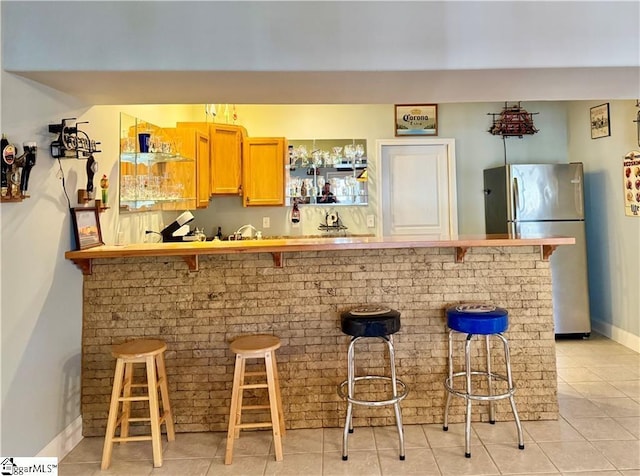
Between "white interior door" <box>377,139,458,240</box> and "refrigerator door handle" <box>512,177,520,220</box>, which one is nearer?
"refrigerator door handle" <box>512,177,520,220</box>

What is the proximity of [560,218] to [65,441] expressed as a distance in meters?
4.39

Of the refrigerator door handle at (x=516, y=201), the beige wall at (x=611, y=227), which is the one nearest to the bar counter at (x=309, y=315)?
the refrigerator door handle at (x=516, y=201)

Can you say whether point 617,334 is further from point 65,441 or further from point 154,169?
point 65,441

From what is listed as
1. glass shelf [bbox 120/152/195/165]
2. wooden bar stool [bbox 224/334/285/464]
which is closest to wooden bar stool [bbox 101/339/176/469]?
wooden bar stool [bbox 224/334/285/464]

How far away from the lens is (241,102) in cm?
265

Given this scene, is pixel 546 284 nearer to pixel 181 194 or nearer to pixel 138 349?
pixel 138 349

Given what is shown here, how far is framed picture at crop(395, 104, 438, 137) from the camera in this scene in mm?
4754

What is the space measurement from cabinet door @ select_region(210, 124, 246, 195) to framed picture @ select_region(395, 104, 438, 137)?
1782mm

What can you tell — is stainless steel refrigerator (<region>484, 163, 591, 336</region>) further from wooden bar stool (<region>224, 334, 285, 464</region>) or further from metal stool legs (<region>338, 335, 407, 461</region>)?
wooden bar stool (<region>224, 334, 285, 464</region>)

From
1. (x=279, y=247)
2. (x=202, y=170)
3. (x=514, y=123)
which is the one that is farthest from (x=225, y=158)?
(x=514, y=123)

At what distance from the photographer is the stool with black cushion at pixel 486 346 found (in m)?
2.32

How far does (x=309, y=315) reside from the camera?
2.65 m

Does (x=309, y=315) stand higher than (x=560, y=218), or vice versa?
(x=560, y=218)

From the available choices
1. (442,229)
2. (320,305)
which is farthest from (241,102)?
(442,229)
